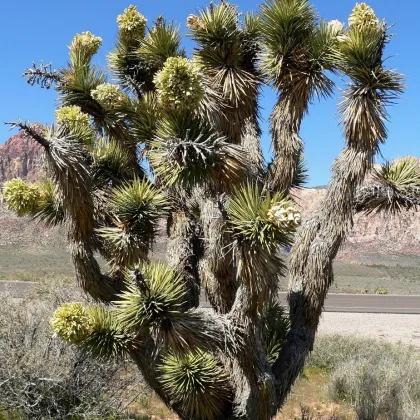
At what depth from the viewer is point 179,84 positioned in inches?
174

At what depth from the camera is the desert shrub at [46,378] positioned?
7406 mm

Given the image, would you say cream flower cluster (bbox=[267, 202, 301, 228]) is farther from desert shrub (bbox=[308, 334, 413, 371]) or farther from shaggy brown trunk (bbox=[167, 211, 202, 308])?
desert shrub (bbox=[308, 334, 413, 371])

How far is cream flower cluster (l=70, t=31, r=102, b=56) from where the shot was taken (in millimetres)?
6582

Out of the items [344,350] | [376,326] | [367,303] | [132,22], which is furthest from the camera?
[367,303]

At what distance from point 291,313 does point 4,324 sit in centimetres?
450

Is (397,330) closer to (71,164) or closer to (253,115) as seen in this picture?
(253,115)

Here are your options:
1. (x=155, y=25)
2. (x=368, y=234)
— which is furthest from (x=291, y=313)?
(x=368, y=234)

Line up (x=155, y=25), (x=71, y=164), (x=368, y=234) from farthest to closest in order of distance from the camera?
1. (x=368, y=234)
2. (x=155, y=25)
3. (x=71, y=164)

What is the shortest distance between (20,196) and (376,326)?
16.6 metres

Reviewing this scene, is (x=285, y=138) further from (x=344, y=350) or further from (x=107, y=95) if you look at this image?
(x=344, y=350)

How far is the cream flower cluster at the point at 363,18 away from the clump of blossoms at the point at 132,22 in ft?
7.90

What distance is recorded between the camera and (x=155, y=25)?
20.1 feet

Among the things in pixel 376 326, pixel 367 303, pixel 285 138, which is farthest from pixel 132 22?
pixel 367 303

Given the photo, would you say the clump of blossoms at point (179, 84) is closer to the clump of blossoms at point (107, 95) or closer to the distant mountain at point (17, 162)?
the clump of blossoms at point (107, 95)
